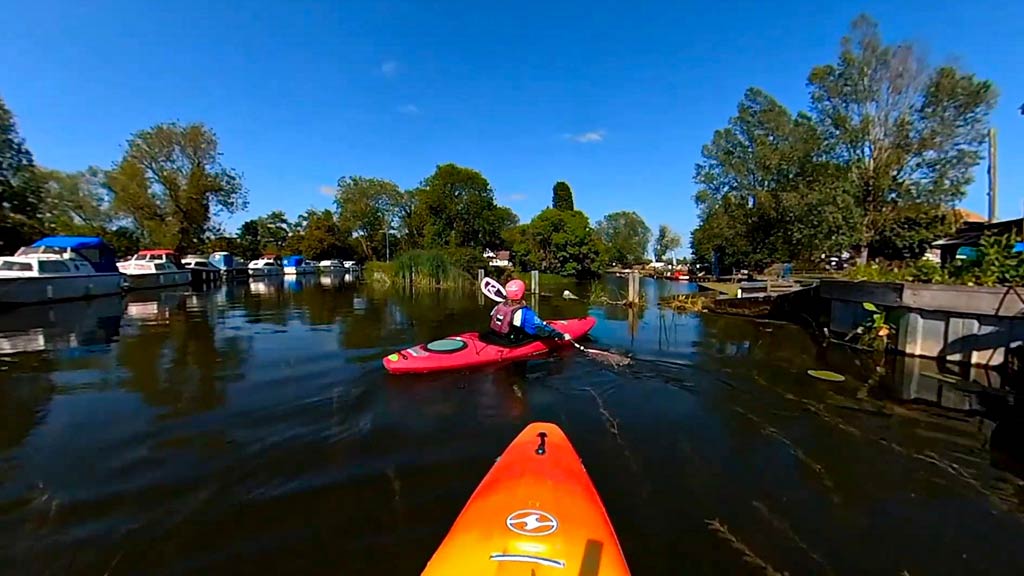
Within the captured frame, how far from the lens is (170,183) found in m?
34.0

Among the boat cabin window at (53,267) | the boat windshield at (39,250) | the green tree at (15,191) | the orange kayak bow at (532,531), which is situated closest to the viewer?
the orange kayak bow at (532,531)

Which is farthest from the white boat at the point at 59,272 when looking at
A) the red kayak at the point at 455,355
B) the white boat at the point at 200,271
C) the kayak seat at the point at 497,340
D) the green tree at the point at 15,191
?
the kayak seat at the point at 497,340

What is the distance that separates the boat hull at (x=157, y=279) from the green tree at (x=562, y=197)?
32.5 metres

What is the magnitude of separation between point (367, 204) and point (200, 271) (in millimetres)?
27648

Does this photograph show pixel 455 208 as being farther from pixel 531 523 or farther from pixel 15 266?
pixel 531 523

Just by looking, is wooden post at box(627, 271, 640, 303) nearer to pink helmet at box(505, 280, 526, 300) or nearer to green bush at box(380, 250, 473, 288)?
pink helmet at box(505, 280, 526, 300)

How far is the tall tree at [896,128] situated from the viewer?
67.5ft

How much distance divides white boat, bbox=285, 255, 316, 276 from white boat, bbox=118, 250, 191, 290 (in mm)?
14779

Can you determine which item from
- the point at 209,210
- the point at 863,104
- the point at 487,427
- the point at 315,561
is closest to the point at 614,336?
the point at 487,427

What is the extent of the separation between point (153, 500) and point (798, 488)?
218 inches

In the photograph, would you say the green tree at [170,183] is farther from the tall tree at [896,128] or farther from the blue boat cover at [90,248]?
the tall tree at [896,128]

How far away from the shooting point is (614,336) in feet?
39.9

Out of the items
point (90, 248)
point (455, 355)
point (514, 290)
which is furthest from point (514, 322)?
point (90, 248)

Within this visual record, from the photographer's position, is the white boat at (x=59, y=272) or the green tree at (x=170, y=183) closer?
the white boat at (x=59, y=272)
